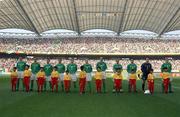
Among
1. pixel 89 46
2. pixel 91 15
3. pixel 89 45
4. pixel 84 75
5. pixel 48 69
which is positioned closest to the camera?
pixel 84 75

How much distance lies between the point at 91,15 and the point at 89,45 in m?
→ 11.0

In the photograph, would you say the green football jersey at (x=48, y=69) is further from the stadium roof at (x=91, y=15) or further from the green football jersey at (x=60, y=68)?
the stadium roof at (x=91, y=15)

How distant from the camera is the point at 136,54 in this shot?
8225 cm

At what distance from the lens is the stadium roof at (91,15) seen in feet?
225

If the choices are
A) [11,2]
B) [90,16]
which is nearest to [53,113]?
[11,2]

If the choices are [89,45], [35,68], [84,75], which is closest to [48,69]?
[35,68]

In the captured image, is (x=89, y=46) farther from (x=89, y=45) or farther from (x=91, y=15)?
(x=91, y=15)

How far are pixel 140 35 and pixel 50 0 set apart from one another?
33.1m

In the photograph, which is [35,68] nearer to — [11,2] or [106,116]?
[106,116]

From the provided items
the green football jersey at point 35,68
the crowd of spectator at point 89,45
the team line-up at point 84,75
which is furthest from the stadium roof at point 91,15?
the team line-up at point 84,75

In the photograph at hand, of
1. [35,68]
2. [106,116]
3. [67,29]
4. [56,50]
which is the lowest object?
[106,116]

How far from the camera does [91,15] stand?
7894 cm

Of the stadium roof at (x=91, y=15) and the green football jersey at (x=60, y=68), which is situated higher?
the stadium roof at (x=91, y=15)

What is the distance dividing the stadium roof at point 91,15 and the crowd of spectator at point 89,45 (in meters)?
2.76
